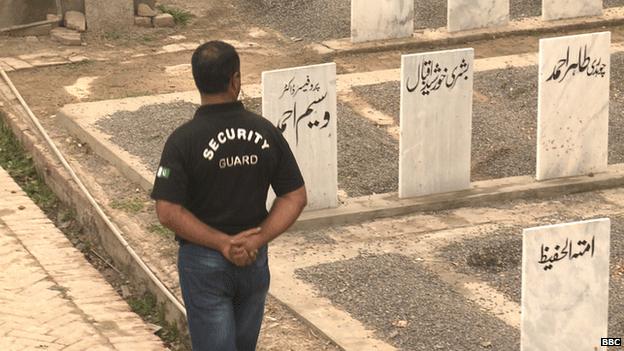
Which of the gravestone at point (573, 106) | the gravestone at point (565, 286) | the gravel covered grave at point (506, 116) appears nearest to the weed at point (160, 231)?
the gravel covered grave at point (506, 116)

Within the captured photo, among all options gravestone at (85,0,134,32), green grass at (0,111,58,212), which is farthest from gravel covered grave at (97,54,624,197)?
gravestone at (85,0,134,32)

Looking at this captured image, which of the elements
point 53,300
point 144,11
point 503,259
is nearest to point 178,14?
point 144,11

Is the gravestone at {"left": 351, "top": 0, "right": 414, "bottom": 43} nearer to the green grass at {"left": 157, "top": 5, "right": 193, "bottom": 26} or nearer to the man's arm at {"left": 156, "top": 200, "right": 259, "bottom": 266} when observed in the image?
the green grass at {"left": 157, "top": 5, "right": 193, "bottom": 26}

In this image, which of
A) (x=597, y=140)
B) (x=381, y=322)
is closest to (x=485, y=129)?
(x=597, y=140)

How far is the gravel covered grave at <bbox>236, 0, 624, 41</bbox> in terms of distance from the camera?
15.6 metres

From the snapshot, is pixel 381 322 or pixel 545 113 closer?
pixel 381 322

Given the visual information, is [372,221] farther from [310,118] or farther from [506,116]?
[506,116]

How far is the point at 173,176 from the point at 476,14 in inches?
384

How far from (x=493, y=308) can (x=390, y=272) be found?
740 millimetres

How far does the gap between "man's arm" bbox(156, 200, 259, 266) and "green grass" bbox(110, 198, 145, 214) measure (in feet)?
13.4

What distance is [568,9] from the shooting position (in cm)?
1587

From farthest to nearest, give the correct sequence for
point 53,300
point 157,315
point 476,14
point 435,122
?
point 476,14
point 435,122
point 157,315
point 53,300

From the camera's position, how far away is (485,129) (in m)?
12.0

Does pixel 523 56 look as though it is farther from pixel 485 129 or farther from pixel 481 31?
pixel 485 129
